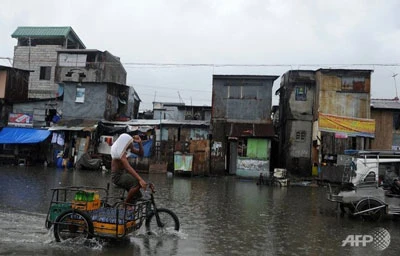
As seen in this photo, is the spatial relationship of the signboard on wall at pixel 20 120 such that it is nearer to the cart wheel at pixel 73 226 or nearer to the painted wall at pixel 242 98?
the painted wall at pixel 242 98

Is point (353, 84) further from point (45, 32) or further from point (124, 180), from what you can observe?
point (45, 32)

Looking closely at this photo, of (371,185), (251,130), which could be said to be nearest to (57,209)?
(371,185)

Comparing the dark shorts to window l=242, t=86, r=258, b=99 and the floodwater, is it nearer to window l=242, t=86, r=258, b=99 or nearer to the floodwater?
the floodwater

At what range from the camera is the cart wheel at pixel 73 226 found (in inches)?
274

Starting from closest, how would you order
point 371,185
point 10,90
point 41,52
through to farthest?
point 371,185 < point 10,90 < point 41,52

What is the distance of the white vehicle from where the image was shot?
11383mm

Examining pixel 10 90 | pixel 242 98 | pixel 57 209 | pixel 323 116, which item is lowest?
pixel 57 209

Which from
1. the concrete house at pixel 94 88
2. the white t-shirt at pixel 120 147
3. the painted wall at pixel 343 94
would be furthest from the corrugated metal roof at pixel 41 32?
the white t-shirt at pixel 120 147

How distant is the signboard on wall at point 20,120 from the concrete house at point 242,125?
49.7 feet

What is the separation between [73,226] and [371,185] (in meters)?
8.68

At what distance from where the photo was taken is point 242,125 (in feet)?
94.2

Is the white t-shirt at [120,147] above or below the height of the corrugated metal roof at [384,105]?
below

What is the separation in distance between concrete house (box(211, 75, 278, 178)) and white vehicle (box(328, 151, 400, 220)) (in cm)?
1512

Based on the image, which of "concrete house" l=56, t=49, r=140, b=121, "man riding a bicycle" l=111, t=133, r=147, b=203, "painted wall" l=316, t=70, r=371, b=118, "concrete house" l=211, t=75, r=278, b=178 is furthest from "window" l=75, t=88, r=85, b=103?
"man riding a bicycle" l=111, t=133, r=147, b=203
